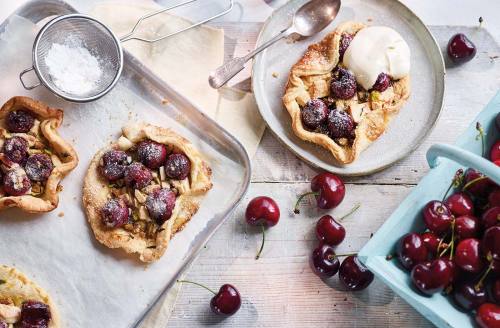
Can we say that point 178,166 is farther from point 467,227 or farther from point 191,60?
point 467,227

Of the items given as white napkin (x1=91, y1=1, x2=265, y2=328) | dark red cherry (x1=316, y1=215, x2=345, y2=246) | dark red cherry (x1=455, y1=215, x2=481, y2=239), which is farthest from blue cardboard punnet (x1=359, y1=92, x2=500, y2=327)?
white napkin (x1=91, y1=1, x2=265, y2=328)

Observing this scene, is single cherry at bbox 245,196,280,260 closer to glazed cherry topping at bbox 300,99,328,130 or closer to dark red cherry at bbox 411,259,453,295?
glazed cherry topping at bbox 300,99,328,130

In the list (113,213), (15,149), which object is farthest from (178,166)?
(15,149)

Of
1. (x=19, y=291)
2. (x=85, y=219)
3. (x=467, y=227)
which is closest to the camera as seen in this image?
(x=467, y=227)

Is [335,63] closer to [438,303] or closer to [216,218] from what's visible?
[216,218]

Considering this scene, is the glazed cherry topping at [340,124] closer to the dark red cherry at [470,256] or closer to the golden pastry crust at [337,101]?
the golden pastry crust at [337,101]
